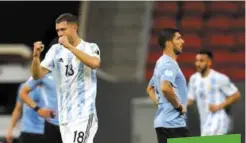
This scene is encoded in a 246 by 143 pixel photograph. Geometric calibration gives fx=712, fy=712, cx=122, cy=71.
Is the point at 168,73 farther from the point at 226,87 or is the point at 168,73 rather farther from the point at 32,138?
the point at 226,87

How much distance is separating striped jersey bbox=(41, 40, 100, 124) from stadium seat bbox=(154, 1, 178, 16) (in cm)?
806

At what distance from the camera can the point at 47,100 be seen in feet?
25.4

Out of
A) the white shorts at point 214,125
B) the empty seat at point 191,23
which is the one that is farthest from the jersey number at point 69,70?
the empty seat at point 191,23

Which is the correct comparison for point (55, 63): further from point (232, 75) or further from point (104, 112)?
point (232, 75)

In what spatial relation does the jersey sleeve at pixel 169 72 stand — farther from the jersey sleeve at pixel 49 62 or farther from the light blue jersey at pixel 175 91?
the jersey sleeve at pixel 49 62

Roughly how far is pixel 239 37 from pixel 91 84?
7.96m

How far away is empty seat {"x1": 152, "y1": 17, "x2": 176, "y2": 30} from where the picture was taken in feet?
44.2

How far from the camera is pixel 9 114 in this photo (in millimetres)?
11797

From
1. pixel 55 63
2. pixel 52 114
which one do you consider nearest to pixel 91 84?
pixel 55 63

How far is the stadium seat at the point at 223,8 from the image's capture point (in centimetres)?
1385

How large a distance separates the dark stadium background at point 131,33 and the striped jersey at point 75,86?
4.17 m

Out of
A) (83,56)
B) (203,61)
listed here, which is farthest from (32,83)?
(83,56)

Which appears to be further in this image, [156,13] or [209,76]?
[156,13]

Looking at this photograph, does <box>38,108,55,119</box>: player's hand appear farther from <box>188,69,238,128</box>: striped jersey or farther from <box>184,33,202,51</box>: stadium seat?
<box>184,33,202,51</box>: stadium seat
